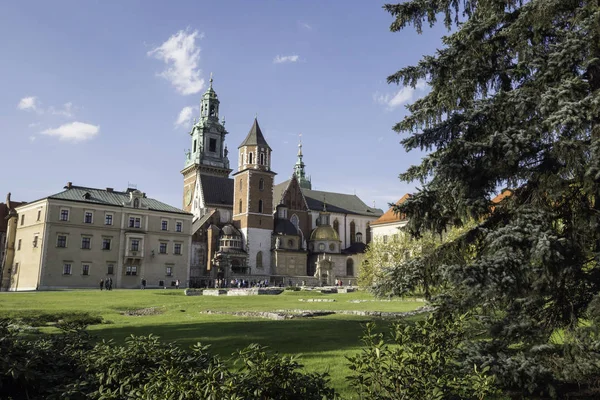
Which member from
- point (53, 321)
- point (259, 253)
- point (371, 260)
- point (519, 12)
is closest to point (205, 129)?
point (259, 253)

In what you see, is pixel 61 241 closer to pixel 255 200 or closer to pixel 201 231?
pixel 201 231

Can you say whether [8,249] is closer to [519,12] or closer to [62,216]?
[62,216]

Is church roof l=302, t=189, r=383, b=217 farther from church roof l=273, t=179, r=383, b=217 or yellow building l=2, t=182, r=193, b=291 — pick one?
yellow building l=2, t=182, r=193, b=291

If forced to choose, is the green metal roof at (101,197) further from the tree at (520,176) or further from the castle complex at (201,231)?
the tree at (520,176)

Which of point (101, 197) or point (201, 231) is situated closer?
point (101, 197)

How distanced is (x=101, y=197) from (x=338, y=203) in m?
46.0

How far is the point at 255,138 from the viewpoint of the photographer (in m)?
72.9

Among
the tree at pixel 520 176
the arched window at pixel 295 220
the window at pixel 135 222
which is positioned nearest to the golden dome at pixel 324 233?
the arched window at pixel 295 220

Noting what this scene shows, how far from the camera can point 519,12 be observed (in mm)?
7418

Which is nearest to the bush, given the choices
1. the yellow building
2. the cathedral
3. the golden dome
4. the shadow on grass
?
the shadow on grass

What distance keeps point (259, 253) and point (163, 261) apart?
17032 millimetres

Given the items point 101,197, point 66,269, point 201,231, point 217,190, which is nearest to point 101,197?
point 101,197

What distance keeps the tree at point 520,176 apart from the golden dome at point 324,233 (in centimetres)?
6865

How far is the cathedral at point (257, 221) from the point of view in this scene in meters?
66.1
